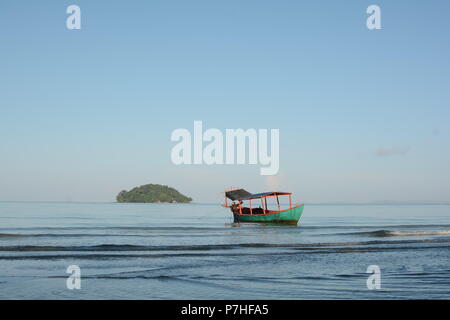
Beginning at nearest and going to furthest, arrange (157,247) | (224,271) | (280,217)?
(224,271)
(157,247)
(280,217)

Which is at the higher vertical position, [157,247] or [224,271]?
[224,271]

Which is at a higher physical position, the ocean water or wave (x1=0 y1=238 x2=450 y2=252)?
the ocean water

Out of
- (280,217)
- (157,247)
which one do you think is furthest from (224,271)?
(280,217)

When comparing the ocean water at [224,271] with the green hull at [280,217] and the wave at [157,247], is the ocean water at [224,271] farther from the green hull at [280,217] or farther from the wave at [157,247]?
the green hull at [280,217]

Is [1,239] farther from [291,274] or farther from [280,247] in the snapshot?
[291,274]

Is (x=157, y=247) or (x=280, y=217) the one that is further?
(x=280, y=217)

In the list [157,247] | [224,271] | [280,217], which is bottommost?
[280,217]

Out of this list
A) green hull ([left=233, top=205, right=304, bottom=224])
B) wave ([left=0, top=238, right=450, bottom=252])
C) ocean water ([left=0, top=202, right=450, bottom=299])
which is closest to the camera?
ocean water ([left=0, top=202, right=450, bottom=299])

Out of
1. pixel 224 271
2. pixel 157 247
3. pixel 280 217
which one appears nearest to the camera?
pixel 224 271

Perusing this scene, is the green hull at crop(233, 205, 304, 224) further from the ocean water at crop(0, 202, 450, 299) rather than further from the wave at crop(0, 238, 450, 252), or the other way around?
the ocean water at crop(0, 202, 450, 299)

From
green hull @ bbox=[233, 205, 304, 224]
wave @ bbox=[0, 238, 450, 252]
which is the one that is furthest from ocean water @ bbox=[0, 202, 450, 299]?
green hull @ bbox=[233, 205, 304, 224]

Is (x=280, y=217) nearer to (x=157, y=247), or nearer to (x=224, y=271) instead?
(x=157, y=247)

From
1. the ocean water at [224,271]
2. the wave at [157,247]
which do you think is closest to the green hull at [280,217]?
the wave at [157,247]
